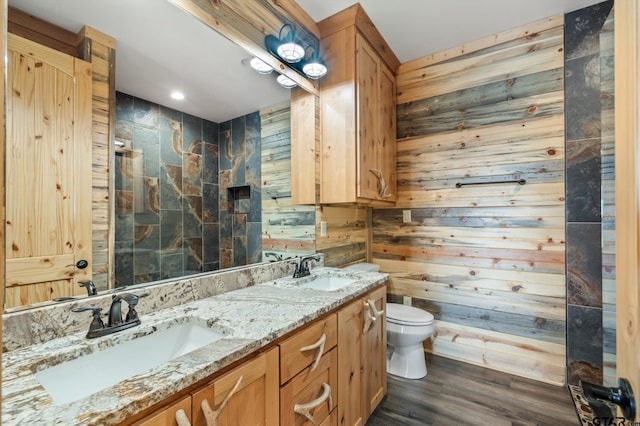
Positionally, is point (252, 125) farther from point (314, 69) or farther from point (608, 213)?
point (608, 213)

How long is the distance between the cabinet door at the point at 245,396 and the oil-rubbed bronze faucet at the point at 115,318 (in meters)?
0.44

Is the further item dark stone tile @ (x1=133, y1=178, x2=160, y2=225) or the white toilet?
the white toilet

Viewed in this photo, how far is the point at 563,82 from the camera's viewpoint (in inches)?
79.5

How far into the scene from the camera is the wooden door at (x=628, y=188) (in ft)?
1.68

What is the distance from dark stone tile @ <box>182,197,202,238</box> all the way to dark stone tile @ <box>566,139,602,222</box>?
94.7 inches

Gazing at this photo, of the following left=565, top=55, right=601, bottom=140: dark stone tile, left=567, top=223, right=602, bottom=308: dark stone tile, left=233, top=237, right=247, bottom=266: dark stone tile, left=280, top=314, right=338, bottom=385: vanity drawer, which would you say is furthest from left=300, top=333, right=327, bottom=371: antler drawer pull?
left=565, top=55, right=601, bottom=140: dark stone tile

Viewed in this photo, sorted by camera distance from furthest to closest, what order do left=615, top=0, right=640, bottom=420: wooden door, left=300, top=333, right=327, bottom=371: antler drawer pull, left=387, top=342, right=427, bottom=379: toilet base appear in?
left=387, top=342, right=427, bottom=379: toilet base, left=300, top=333, right=327, bottom=371: antler drawer pull, left=615, top=0, right=640, bottom=420: wooden door

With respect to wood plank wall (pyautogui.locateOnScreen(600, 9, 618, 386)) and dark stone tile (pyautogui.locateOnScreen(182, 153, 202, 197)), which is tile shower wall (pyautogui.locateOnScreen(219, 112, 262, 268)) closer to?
dark stone tile (pyautogui.locateOnScreen(182, 153, 202, 197))

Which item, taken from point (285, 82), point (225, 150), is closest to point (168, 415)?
point (225, 150)

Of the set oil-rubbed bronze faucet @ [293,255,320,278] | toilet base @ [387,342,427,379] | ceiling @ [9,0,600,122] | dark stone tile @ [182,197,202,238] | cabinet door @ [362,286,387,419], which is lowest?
toilet base @ [387,342,427,379]

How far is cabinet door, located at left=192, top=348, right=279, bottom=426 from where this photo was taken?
2.50 ft

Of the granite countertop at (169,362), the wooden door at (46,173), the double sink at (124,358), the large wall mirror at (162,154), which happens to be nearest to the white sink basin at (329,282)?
the granite countertop at (169,362)

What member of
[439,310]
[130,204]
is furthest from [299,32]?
[439,310]

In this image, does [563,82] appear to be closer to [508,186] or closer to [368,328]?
[508,186]
